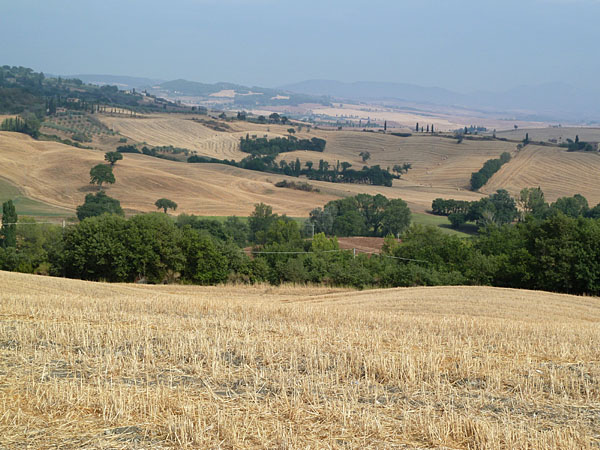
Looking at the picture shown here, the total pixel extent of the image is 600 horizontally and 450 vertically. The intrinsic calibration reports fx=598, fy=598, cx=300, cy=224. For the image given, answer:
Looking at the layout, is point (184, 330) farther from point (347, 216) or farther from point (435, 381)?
point (347, 216)

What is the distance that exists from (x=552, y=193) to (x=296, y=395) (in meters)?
148

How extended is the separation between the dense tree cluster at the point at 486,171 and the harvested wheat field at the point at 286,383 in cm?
14137

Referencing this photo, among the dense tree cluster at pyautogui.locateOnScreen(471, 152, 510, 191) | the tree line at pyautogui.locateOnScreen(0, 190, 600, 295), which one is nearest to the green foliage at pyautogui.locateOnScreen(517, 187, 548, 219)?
the dense tree cluster at pyautogui.locateOnScreen(471, 152, 510, 191)

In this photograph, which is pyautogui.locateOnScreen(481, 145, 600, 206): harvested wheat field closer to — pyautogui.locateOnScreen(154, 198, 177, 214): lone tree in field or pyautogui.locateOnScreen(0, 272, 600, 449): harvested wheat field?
pyautogui.locateOnScreen(154, 198, 177, 214): lone tree in field

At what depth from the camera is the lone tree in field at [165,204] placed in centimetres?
11306

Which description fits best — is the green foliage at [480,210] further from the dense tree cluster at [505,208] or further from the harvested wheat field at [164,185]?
the harvested wheat field at [164,185]

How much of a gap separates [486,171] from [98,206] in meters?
103

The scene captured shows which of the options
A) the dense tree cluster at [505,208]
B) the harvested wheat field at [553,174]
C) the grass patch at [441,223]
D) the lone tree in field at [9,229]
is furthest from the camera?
the harvested wheat field at [553,174]

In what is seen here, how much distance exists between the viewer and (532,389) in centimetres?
1097

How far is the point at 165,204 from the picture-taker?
113000 millimetres

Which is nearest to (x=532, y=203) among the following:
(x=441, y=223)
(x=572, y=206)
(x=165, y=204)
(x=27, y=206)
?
(x=572, y=206)

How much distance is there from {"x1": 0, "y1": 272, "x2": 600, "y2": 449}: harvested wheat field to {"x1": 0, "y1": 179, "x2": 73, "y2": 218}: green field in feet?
291

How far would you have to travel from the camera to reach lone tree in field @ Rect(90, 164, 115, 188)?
123m

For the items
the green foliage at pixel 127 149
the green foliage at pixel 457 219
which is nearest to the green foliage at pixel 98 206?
the green foliage at pixel 457 219
